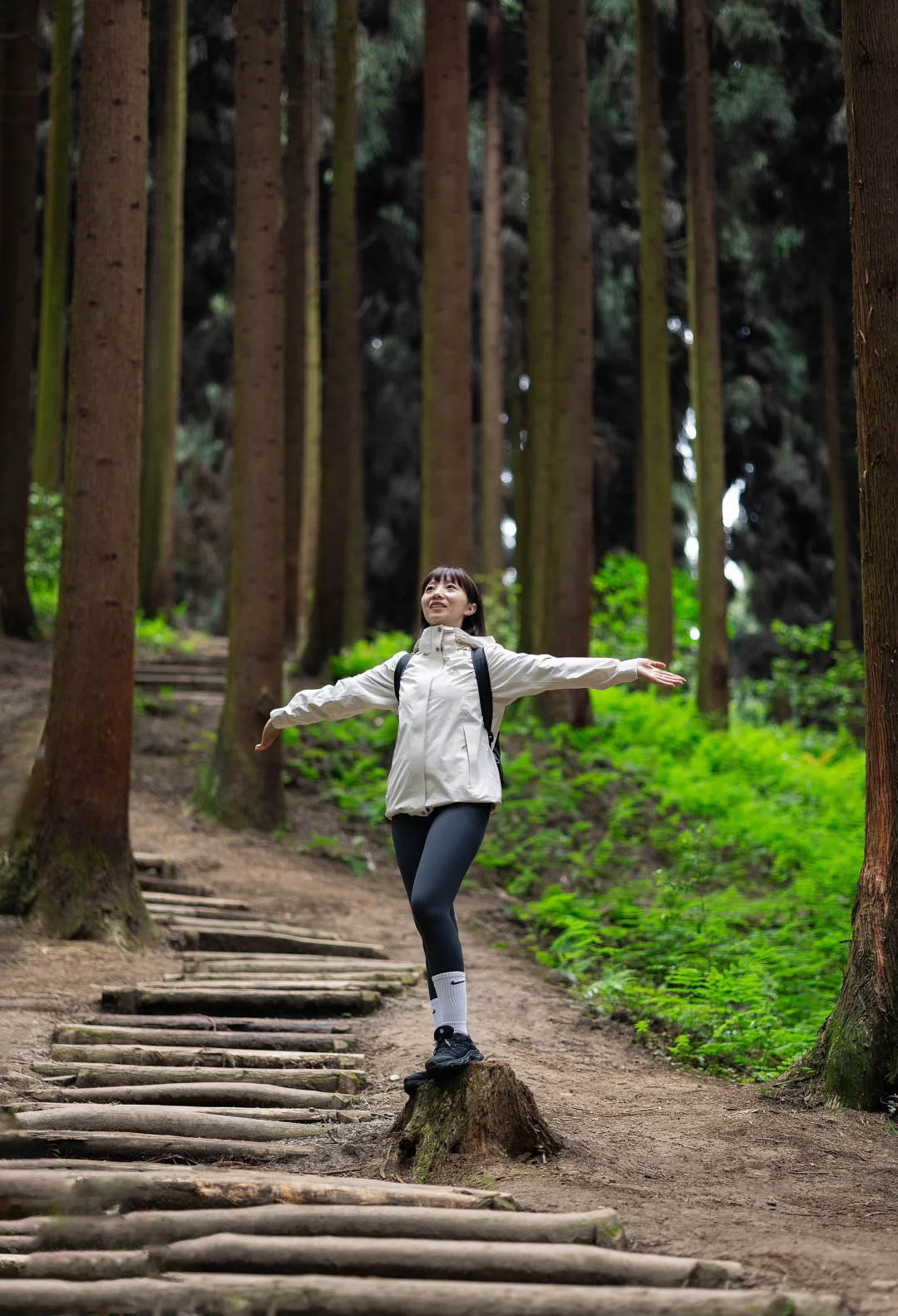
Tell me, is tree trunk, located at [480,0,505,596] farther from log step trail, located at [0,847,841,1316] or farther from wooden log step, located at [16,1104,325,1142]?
wooden log step, located at [16,1104,325,1142]

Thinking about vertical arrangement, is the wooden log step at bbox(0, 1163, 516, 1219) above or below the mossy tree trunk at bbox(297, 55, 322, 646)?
below

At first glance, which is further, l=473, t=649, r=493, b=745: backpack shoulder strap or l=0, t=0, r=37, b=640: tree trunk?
l=0, t=0, r=37, b=640: tree trunk

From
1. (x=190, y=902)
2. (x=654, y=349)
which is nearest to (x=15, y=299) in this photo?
(x=654, y=349)

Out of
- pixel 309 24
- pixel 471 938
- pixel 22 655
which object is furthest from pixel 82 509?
pixel 309 24

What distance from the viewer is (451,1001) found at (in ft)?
15.9

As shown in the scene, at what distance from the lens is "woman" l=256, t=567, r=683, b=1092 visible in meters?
4.81

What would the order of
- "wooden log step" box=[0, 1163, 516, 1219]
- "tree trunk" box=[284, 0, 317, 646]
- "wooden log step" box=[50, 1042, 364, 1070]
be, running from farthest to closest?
"tree trunk" box=[284, 0, 317, 646] < "wooden log step" box=[50, 1042, 364, 1070] < "wooden log step" box=[0, 1163, 516, 1219]

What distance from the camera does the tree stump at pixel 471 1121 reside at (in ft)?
15.4

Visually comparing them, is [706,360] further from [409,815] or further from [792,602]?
[409,815]

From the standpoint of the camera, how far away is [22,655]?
53.6 feet

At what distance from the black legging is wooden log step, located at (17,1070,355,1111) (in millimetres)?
1121

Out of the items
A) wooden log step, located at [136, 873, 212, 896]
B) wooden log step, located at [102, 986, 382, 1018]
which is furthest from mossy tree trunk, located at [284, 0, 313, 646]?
wooden log step, located at [102, 986, 382, 1018]

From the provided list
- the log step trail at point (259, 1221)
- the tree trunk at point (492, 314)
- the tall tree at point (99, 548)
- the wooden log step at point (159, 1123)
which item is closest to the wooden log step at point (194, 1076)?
the log step trail at point (259, 1221)

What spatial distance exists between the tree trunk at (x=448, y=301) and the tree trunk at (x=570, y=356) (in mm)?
2762
